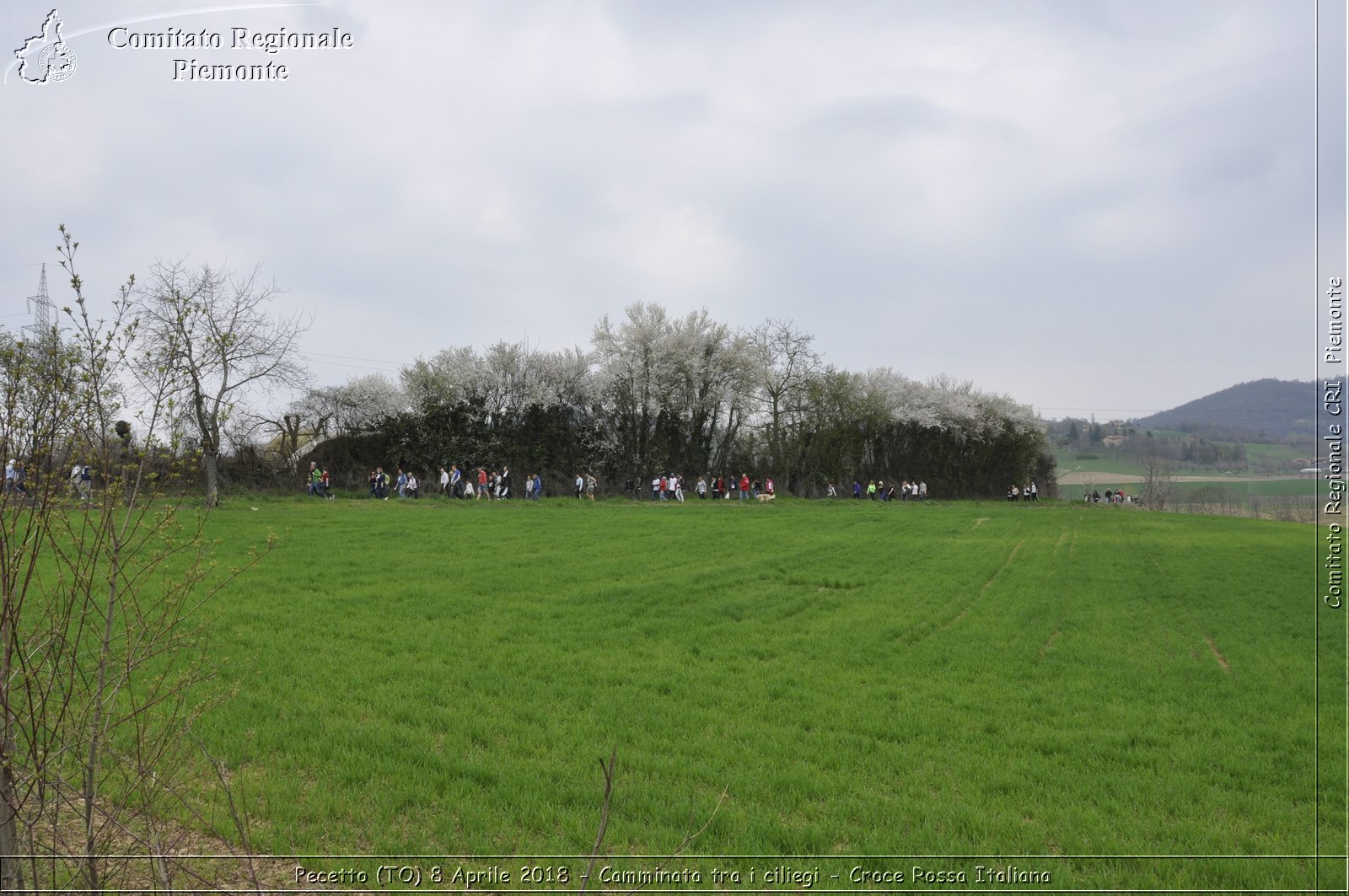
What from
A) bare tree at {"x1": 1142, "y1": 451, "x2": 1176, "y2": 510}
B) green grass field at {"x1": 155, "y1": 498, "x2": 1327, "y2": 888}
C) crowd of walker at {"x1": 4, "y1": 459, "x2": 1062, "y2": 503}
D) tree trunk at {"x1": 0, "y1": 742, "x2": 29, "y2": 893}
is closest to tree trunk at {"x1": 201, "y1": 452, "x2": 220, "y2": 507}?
crowd of walker at {"x1": 4, "y1": 459, "x2": 1062, "y2": 503}

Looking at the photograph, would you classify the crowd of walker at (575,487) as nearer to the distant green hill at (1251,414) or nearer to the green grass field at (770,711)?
the distant green hill at (1251,414)

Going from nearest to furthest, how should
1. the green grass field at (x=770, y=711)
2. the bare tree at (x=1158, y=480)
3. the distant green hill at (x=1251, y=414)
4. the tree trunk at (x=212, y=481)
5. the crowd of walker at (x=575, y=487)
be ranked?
the green grass field at (x=770, y=711), the distant green hill at (x=1251, y=414), the tree trunk at (x=212, y=481), the crowd of walker at (x=575, y=487), the bare tree at (x=1158, y=480)

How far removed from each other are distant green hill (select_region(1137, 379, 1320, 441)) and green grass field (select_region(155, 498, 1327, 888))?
3.21 metres

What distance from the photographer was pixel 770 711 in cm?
747

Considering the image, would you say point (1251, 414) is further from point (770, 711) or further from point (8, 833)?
point (8, 833)

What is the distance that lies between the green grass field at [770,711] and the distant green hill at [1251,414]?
3.21 metres

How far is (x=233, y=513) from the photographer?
23609mm

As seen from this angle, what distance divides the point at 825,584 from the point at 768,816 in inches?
402

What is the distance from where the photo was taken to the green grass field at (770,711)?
198 inches

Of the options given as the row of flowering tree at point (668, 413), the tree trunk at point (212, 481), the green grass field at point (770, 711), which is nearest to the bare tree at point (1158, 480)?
the row of flowering tree at point (668, 413)

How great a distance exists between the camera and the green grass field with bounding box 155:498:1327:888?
5.02 meters

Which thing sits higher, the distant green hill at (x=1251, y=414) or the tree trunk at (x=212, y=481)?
the distant green hill at (x=1251, y=414)

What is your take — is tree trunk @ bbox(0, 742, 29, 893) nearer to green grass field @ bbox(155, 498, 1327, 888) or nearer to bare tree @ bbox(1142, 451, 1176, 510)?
green grass field @ bbox(155, 498, 1327, 888)

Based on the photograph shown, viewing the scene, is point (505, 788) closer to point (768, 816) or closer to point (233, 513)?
point (768, 816)
